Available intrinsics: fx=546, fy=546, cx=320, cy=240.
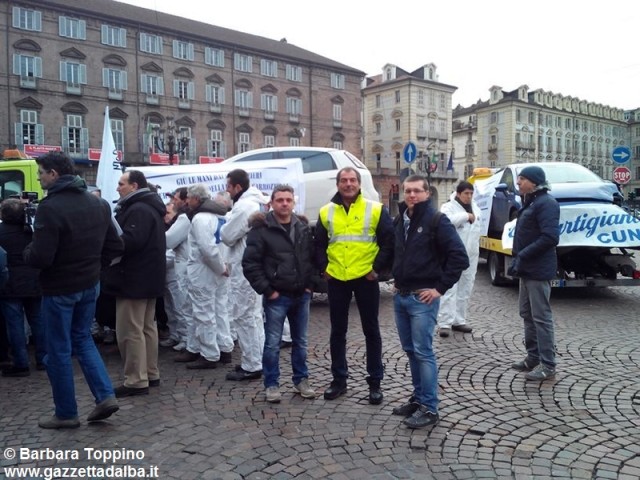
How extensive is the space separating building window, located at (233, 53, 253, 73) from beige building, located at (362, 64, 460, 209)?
72.6 feet

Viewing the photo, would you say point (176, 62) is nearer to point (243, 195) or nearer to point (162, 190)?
point (162, 190)

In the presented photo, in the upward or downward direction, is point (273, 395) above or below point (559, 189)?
below

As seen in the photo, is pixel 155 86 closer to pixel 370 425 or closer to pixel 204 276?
pixel 204 276

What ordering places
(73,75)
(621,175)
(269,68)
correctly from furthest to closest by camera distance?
(269,68) < (73,75) < (621,175)

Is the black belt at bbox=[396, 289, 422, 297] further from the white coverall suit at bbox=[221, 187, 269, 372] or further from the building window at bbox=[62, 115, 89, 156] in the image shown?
the building window at bbox=[62, 115, 89, 156]

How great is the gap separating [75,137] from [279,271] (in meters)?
43.7

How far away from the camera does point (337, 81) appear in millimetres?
58281

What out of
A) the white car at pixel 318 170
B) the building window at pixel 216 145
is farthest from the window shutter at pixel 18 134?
the white car at pixel 318 170

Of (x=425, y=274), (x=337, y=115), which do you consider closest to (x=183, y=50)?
(x=337, y=115)

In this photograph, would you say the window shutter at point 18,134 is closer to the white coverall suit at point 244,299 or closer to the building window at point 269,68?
the building window at point 269,68

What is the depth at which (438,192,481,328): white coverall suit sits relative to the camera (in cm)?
730

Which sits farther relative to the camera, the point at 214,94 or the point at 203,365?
the point at 214,94

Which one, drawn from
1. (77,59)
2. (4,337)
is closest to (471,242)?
(4,337)

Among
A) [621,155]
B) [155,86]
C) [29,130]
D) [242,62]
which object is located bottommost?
[621,155]
